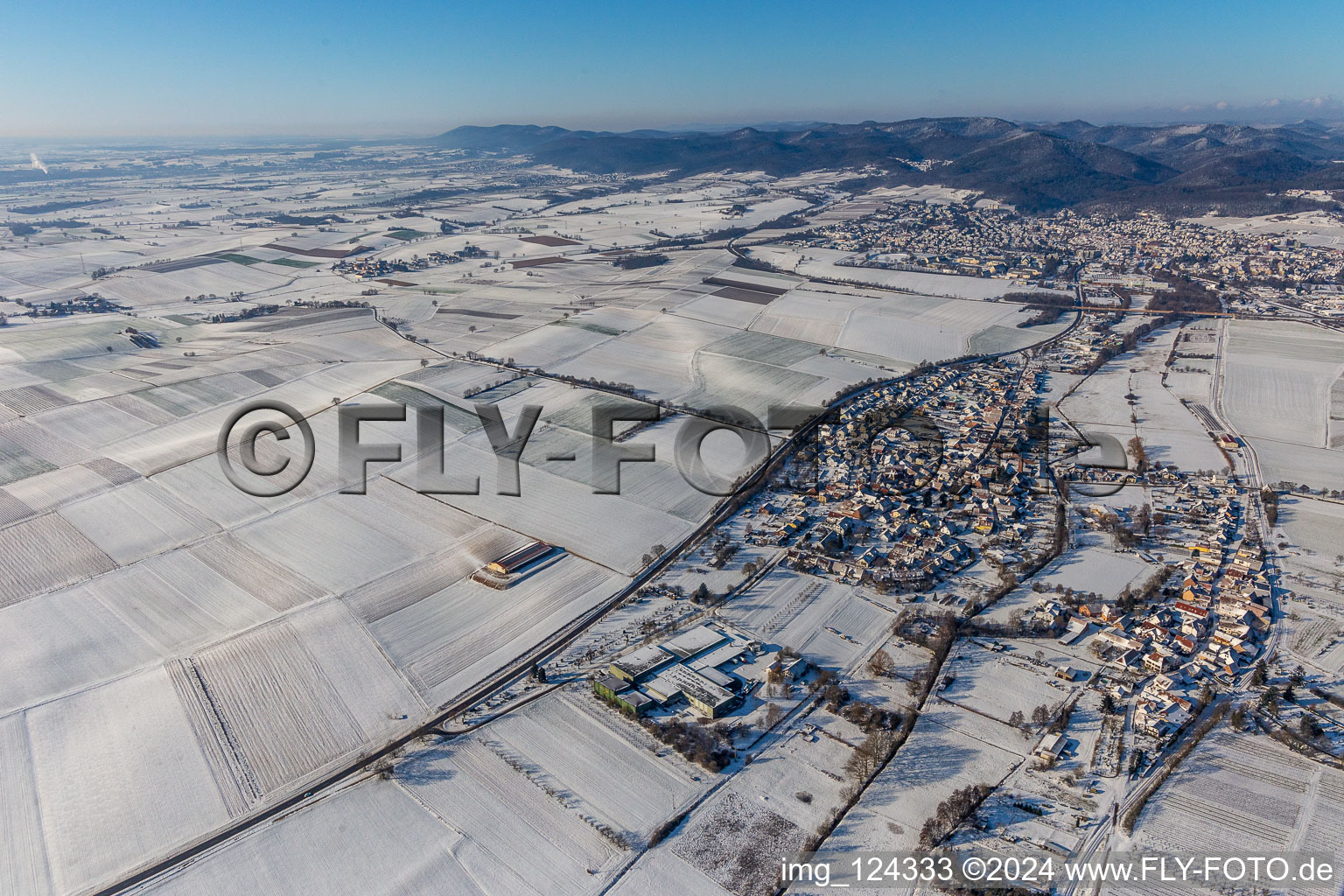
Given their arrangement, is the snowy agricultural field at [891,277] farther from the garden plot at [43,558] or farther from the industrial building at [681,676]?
the garden plot at [43,558]

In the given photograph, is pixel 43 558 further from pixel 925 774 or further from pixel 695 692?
pixel 925 774

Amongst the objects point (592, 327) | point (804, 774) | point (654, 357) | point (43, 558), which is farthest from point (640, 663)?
point (592, 327)

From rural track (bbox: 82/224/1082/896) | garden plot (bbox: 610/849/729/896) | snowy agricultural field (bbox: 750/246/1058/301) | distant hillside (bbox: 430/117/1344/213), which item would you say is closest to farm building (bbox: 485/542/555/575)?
rural track (bbox: 82/224/1082/896)

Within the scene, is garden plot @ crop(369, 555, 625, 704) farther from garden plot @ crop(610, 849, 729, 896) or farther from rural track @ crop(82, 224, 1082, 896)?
garden plot @ crop(610, 849, 729, 896)

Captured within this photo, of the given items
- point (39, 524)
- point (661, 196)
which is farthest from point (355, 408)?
point (661, 196)

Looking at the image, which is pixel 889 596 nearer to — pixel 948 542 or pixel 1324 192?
pixel 948 542
